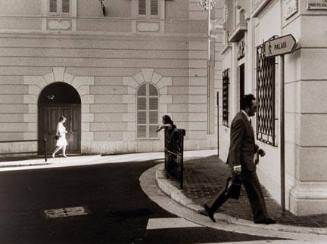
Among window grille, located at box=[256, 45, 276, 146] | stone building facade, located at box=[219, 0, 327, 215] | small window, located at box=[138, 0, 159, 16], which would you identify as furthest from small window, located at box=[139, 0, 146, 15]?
stone building facade, located at box=[219, 0, 327, 215]

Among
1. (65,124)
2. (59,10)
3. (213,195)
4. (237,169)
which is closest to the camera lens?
(237,169)

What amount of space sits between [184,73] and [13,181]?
10.2m

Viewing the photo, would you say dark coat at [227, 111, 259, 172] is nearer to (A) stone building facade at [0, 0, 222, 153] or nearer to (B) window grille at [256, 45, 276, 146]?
(B) window grille at [256, 45, 276, 146]

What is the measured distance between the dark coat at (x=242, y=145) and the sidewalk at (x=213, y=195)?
83 cm

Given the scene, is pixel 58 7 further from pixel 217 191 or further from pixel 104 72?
pixel 217 191

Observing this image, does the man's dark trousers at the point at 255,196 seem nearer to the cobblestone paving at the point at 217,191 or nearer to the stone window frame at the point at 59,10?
the cobblestone paving at the point at 217,191

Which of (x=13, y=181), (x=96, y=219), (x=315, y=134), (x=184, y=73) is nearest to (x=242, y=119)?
(x=315, y=134)

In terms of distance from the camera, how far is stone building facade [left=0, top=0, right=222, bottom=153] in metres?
20.2

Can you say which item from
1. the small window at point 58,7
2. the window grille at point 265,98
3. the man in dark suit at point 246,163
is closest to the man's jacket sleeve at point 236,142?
the man in dark suit at point 246,163

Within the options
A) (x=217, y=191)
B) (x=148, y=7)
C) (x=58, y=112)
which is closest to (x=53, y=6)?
(x=148, y=7)

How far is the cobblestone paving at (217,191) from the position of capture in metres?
7.35

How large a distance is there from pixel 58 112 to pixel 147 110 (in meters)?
3.48

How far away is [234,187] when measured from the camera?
23.7 feet

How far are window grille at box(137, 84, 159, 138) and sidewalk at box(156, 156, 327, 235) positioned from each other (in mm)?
6518
